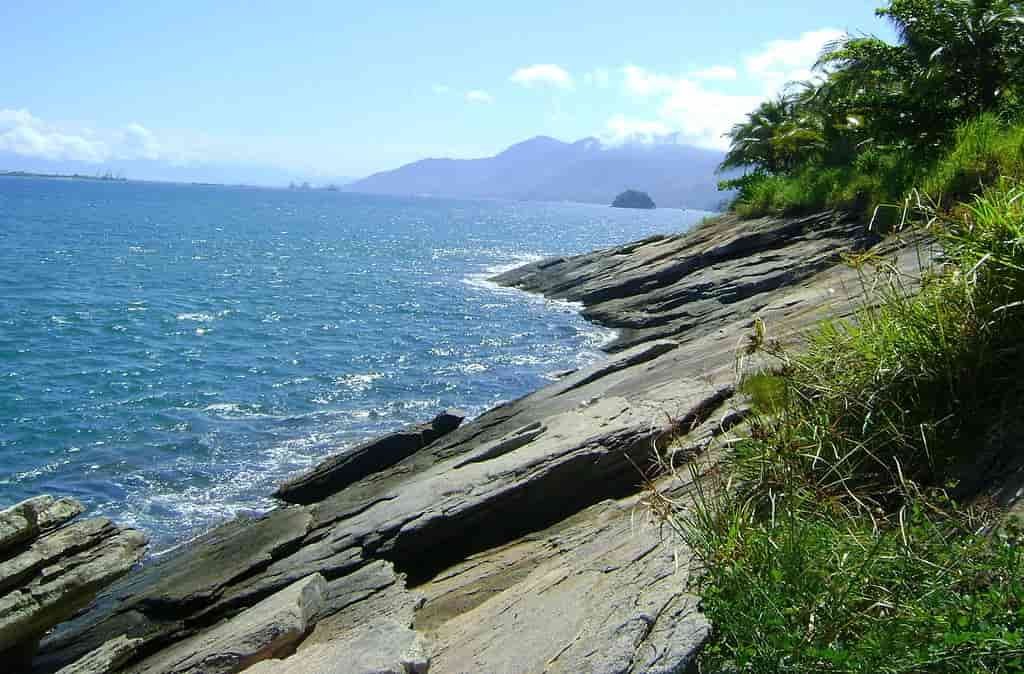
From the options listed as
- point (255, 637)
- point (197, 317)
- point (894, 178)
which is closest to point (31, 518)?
point (255, 637)

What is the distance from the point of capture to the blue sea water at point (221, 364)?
19.3 metres

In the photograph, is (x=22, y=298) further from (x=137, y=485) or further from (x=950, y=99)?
(x=950, y=99)

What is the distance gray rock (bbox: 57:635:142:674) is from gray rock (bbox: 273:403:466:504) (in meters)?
6.65

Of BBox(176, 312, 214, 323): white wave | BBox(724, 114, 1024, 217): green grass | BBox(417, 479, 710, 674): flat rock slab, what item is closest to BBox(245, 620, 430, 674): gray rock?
BBox(417, 479, 710, 674): flat rock slab

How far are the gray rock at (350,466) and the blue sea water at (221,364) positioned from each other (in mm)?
856

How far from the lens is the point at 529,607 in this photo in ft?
24.0

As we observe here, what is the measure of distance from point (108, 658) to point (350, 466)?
7.70m

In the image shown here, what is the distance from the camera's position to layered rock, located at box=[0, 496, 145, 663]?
10.5 m

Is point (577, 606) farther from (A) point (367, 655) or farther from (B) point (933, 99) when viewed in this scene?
(B) point (933, 99)

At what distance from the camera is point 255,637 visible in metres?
8.63

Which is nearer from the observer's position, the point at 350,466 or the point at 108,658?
the point at 108,658

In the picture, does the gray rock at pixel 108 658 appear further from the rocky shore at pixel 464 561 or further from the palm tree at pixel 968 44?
the palm tree at pixel 968 44

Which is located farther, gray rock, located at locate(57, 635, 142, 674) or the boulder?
the boulder

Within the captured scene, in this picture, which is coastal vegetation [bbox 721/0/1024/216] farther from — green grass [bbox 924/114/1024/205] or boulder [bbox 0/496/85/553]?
boulder [bbox 0/496/85/553]
